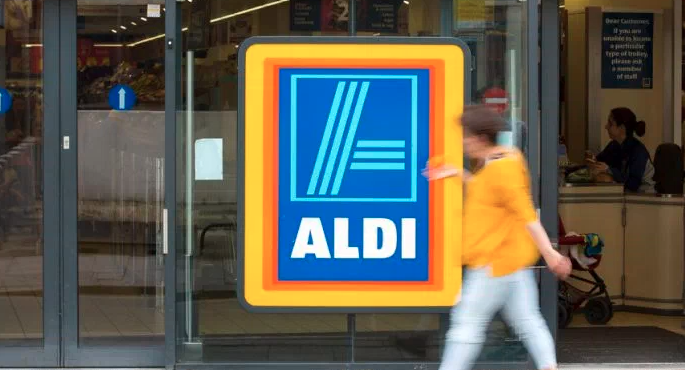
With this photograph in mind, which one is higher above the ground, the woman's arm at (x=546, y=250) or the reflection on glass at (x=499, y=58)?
the reflection on glass at (x=499, y=58)

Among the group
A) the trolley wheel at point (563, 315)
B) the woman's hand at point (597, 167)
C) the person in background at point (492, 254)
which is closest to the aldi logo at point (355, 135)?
the person in background at point (492, 254)

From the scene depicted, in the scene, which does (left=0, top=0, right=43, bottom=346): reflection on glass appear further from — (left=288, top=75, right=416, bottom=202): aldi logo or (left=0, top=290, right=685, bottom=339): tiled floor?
(left=288, top=75, right=416, bottom=202): aldi logo

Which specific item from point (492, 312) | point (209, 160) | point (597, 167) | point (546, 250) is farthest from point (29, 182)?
point (597, 167)

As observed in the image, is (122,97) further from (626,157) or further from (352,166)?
(626,157)

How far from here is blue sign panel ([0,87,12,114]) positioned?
9.91 m

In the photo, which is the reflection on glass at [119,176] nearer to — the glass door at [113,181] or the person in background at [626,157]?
the glass door at [113,181]

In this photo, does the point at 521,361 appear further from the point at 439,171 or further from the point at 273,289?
the point at 439,171

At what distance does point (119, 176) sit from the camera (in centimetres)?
998

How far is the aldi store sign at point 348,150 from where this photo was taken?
9547 mm

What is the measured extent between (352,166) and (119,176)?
175 centimetres

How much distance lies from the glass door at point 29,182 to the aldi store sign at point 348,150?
4.65ft

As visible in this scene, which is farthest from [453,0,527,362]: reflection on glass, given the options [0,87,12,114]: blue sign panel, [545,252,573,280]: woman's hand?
[0,87,12,114]: blue sign panel

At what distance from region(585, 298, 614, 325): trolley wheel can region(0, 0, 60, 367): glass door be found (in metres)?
4.75

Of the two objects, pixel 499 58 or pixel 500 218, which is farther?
pixel 499 58
